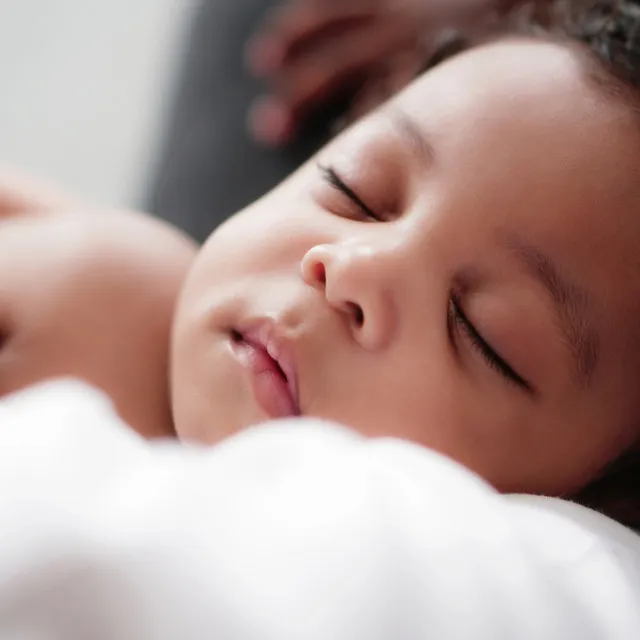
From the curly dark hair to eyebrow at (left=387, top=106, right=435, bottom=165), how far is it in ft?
0.50

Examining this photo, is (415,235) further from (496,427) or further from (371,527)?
(371,527)

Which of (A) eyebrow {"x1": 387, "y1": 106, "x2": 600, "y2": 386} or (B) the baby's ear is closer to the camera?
(A) eyebrow {"x1": 387, "y1": 106, "x2": 600, "y2": 386}

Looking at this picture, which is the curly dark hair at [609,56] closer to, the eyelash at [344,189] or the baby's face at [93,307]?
the eyelash at [344,189]

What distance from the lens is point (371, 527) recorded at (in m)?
0.39

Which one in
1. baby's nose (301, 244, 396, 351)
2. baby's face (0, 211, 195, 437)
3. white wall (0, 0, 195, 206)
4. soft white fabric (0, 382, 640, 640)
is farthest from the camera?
white wall (0, 0, 195, 206)

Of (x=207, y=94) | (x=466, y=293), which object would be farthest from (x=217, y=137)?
(x=466, y=293)

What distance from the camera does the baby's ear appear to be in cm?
93

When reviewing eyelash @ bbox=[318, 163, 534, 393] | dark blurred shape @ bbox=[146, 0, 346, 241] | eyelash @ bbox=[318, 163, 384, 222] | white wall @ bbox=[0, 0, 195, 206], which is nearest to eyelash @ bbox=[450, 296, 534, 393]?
eyelash @ bbox=[318, 163, 534, 393]

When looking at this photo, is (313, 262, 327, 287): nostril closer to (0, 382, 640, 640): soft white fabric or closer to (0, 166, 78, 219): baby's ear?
(0, 382, 640, 640): soft white fabric

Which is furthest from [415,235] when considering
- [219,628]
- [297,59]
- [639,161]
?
[297,59]

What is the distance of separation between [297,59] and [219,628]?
99 centimetres

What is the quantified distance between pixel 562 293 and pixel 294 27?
770mm

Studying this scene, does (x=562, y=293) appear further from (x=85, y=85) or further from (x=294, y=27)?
(x=85, y=85)

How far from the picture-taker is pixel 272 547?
378 millimetres
